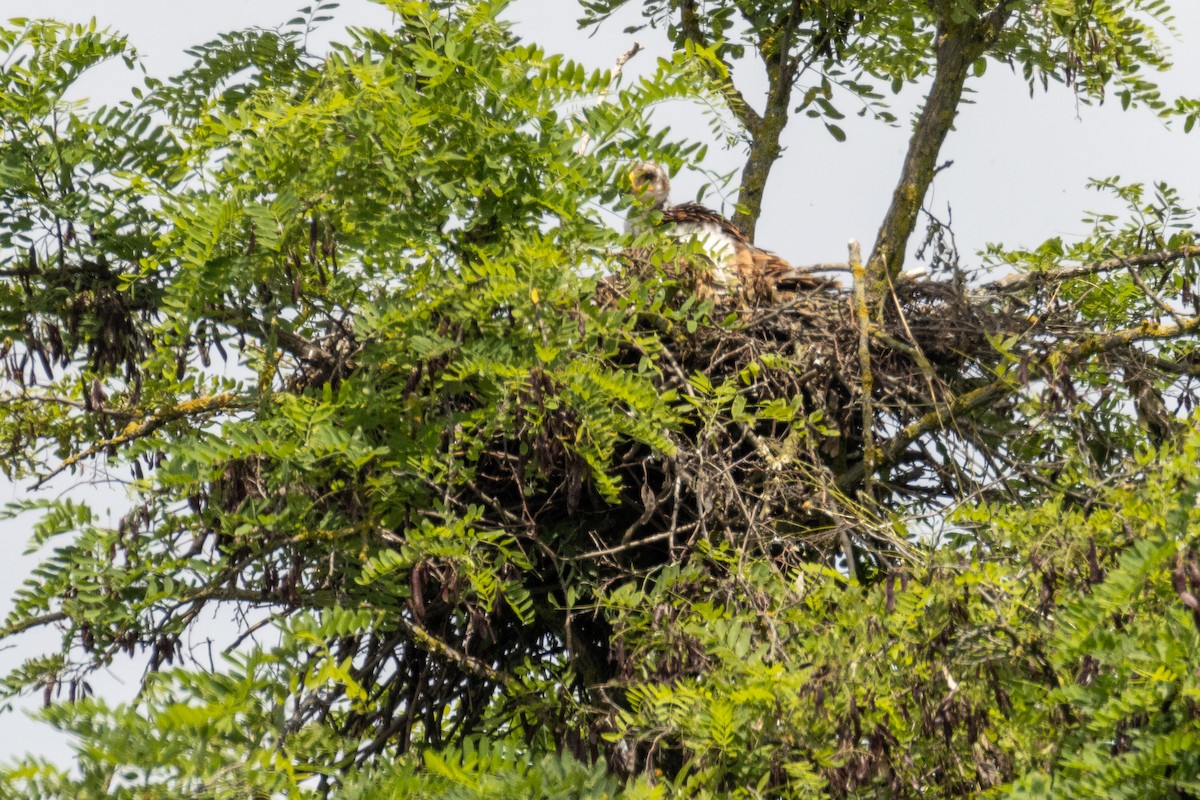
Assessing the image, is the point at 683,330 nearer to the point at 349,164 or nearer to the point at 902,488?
the point at 902,488

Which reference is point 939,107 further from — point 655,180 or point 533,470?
point 533,470

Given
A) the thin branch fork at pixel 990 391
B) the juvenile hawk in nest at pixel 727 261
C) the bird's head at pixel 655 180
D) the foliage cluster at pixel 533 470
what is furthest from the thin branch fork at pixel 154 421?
the bird's head at pixel 655 180

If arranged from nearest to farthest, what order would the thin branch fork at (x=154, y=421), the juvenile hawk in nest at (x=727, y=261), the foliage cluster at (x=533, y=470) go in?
the foliage cluster at (x=533, y=470) → the thin branch fork at (x=154, y=421) → the juvenile hawk in nest at (x=727, y=261)

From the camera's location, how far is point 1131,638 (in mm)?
3746

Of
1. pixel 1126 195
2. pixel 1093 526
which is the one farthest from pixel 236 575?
pixel 1126 195

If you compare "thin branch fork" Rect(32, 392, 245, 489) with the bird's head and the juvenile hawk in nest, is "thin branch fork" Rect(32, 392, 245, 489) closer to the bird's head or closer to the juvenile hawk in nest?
the juvenile hawk in nest

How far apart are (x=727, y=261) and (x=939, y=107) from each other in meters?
1.29

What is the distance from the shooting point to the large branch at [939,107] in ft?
23.1

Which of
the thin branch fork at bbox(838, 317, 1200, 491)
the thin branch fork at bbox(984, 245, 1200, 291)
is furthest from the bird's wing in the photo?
the thin branch fork at bbox(838, 317, 1200, 491)

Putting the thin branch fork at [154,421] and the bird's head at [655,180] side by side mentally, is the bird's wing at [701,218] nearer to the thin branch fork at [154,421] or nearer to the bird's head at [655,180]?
the bird's head at [655,180]

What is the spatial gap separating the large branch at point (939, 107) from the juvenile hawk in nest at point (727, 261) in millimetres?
443

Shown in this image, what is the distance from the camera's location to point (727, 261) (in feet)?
22.9

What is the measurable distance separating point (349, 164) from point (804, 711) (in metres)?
2.16

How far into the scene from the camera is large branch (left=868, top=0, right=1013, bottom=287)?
7.05 m
